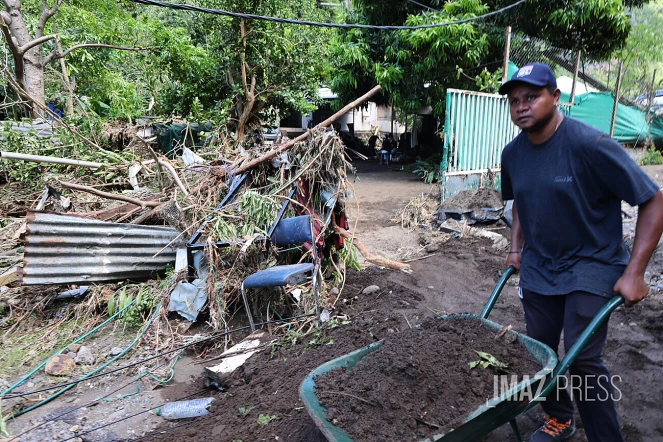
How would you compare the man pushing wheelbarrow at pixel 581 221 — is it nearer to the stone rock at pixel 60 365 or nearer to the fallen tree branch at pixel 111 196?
the stone rock at pixel 60 365

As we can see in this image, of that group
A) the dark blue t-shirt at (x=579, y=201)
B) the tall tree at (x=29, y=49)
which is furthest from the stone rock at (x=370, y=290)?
the tall tree at (x=29, y=49)

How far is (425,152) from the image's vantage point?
18.1m

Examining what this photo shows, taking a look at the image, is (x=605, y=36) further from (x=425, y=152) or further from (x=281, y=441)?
(x=281, y=441)

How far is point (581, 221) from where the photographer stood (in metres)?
1.97

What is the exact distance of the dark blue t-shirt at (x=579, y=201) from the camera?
1.85 m

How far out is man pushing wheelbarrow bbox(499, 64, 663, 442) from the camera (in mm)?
1854

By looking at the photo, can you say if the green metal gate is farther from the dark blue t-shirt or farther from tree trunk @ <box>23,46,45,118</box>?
tree trunk @ <box>23,46,45,118</box>

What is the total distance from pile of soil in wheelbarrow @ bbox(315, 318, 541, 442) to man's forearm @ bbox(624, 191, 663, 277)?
0.62 m

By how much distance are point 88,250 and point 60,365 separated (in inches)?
49.1

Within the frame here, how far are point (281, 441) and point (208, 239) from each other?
7.39ft

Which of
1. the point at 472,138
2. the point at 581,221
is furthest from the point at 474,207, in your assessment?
the point at 581,221

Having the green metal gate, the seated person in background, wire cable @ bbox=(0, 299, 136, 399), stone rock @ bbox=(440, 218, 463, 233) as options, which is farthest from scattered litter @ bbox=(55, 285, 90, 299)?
the seated person in background

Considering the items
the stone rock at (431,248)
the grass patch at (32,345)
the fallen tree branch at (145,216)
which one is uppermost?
the fallen tree branch at (145,216)

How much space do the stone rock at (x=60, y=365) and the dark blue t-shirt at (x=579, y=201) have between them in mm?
3718
